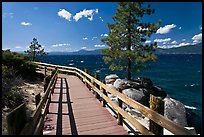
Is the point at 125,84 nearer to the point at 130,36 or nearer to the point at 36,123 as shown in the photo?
the point at 130,36

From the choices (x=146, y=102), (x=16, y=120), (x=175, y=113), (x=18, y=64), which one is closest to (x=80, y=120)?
(x=16, y=120)

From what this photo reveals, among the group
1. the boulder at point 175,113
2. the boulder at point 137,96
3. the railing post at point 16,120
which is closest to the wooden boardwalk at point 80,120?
the railing post at point 16,120

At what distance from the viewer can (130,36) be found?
21953mm

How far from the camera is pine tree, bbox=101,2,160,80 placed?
21406 millimetres

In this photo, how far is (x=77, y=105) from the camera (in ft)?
29.6

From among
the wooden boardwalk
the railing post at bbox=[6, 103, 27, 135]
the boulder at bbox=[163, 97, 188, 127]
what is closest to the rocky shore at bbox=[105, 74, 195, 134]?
the boulder at bbox=[163, 97, 188, 127]

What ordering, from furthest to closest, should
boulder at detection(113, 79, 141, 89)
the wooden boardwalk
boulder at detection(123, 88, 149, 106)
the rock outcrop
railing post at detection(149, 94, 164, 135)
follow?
1. boulder at detection(113, 79, 141, 89)
2. boulder at detection(123, 88, 149, 106)
3. the rock outcrop
4. the wooden boardwalk
5. railing post at detection(149, 94, 164, 135)

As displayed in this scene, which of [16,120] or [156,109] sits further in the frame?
[156,109]

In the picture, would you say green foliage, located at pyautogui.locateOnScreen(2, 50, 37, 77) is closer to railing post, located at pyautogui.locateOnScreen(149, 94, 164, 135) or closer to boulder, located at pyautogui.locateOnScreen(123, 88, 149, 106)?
boulder, located at pyautogui.locateOnScreen(123, 88, 149, 106)

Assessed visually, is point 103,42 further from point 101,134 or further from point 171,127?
point 171,127

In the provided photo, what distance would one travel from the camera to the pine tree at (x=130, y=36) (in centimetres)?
2141

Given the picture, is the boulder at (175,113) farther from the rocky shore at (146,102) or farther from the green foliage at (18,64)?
the green foliage at (18,64)

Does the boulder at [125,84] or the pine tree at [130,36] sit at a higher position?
the pine tree at [130,36]

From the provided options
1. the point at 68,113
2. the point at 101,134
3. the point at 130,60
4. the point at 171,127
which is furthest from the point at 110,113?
the point at 130,60
